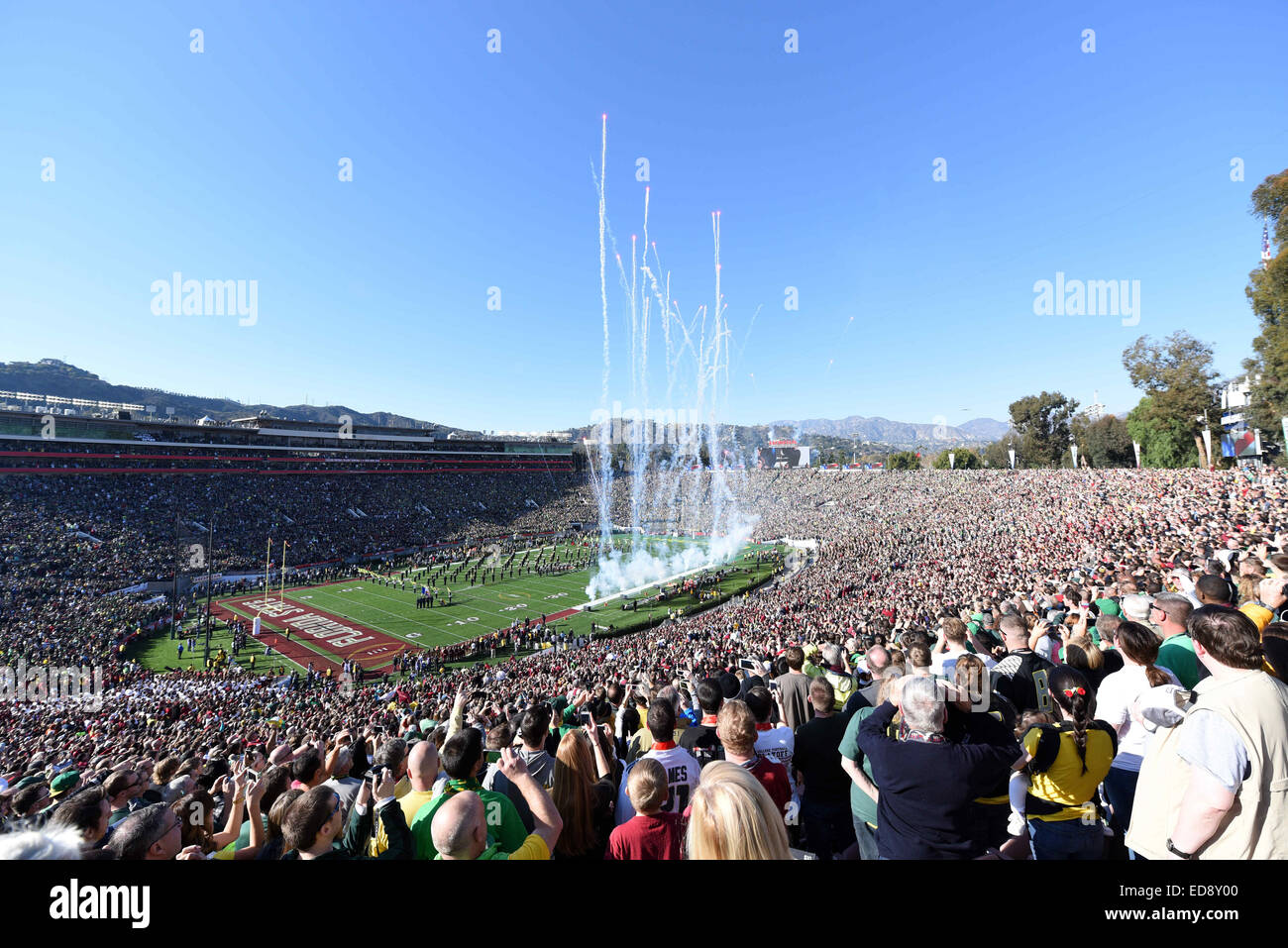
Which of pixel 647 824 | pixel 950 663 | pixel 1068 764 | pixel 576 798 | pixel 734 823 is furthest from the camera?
pixel 950 663

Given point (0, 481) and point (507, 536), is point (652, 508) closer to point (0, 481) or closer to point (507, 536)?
point (507, 536)

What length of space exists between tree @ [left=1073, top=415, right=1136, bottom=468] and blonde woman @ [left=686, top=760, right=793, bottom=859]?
74.7 metres

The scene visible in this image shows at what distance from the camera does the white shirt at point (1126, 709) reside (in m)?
3.79

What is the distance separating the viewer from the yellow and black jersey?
3461mm

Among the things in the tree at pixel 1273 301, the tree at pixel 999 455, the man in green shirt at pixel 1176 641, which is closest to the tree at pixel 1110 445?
the tree at pixel 999 455

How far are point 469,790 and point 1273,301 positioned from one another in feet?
122

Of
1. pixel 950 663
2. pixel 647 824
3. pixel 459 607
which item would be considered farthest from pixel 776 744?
pixel 459 607

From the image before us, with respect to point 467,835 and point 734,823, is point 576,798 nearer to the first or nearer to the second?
point 467,835

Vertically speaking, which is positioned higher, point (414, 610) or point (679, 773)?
point (679, 773)

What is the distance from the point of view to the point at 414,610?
3159 cm

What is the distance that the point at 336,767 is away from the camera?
4.72 m

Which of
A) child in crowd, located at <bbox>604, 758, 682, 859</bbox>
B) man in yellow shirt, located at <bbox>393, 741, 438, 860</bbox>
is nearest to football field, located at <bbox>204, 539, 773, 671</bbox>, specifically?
man in yellow shirt, located at <bbox>393, 741, 438, 860</bbox>

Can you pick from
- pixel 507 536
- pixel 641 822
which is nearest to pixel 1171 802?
pixel 641 822
